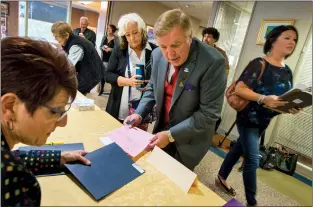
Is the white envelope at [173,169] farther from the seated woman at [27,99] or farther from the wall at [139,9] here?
the wall at [139,9]

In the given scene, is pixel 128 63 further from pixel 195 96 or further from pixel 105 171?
pixel 105 171

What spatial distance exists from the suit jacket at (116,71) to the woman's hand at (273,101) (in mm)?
657

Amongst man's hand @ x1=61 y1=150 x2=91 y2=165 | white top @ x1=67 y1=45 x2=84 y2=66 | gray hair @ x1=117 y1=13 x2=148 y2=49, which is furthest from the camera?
white top @ x1=67 y1=45 x2=84 y2=66

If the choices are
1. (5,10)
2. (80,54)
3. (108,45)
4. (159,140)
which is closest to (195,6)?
(108,45)

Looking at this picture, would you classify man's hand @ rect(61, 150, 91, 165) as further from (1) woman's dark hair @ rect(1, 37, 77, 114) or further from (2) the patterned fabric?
(2) the patterned fabric

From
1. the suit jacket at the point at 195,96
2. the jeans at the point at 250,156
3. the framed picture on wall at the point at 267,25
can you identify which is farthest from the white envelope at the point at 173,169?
the framed picture on wall at the point at 267,25

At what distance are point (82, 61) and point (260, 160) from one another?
56.0 inches

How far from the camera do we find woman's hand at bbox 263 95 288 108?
85 cm

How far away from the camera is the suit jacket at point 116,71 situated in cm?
125

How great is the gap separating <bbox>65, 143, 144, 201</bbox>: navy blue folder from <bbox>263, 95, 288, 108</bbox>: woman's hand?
25.5 inches

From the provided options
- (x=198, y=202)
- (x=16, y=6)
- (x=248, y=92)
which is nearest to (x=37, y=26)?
(x=16, y=6)

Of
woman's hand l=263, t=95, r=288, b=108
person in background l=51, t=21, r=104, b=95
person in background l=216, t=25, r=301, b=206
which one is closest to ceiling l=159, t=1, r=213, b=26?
person in background l=51, t=21, r=104, b=95

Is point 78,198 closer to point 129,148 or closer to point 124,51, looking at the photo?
point 129,148

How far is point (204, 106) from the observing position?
78cm
